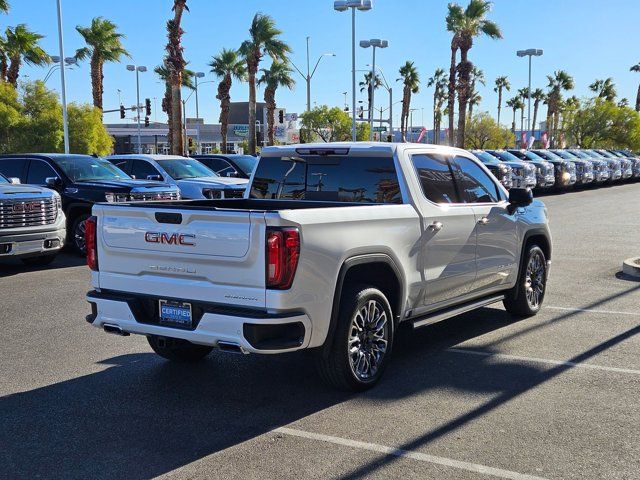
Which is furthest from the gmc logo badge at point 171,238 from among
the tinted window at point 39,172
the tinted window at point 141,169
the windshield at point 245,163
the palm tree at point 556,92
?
the palm tree at point 556,92

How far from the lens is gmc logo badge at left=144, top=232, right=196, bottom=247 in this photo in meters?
5.00

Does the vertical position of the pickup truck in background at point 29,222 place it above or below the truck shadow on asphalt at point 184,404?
above

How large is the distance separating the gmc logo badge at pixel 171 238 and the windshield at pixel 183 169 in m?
11.5

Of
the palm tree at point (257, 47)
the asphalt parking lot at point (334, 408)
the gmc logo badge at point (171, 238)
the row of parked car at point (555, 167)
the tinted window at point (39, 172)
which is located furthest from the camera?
the palm tree at point (257, 47)

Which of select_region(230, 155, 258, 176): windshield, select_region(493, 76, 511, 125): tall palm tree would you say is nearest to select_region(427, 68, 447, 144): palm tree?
select_region(493, 76, 511, 125): tall palm tree

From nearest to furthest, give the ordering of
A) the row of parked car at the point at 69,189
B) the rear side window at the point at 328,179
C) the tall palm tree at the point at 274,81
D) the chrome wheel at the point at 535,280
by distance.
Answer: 1. the rear side window at the point at 328,179
2. the chrome wheel at the point at 535,280
3. the row of parked car at the point at 69,189
4. the tall palm tree at the point at 274,81

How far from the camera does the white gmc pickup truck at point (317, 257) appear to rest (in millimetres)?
4785

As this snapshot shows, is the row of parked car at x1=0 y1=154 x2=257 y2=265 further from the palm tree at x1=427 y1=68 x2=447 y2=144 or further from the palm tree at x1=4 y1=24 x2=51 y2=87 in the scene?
the palm tree at x1=427 y1=68 x2=447 y2=144

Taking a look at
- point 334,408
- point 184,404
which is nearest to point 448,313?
point 334,408

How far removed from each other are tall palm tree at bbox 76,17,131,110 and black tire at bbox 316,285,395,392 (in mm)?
42251

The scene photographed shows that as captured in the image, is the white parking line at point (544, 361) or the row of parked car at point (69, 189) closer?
the white parking line at point (544, 361)

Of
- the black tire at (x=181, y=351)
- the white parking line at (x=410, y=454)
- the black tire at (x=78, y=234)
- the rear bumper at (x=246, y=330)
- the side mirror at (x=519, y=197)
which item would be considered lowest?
the white parking line at (x=410, y=454)

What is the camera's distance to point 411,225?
19.2 ft

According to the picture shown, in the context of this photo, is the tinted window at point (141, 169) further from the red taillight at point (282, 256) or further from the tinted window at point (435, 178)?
the red taillight at point (282, 256)
